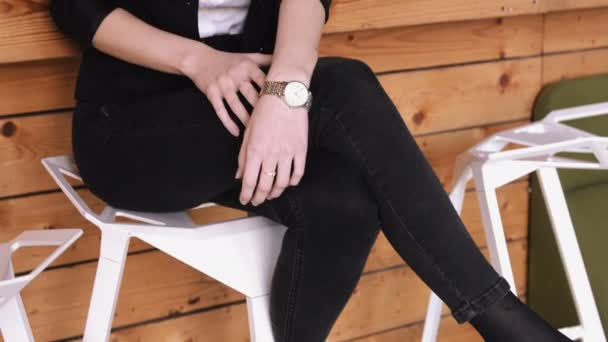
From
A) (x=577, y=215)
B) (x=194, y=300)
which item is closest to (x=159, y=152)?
(x=194, y=300)

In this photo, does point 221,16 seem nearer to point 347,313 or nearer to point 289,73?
point 289,73

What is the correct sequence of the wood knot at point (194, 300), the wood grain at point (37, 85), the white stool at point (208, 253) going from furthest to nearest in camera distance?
the wood knot at point (194, 300) < the wood grain at point (37, 85) < the white stool at point (208, 253)

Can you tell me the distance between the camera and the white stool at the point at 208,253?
107 centimetres

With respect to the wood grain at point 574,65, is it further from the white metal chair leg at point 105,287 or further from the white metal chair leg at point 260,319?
the white metal chair leg at point 105,287

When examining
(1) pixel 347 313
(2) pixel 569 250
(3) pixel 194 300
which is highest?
(2) pixel 569 250

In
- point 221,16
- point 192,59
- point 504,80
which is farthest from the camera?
point 504,80

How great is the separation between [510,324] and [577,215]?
2.79 ft

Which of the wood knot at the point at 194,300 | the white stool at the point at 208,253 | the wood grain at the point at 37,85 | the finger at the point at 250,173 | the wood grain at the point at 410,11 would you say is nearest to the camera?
the finger at the point at 250,173

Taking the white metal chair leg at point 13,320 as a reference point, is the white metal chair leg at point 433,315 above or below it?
below

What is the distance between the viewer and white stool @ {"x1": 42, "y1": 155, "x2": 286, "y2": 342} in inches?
42.3

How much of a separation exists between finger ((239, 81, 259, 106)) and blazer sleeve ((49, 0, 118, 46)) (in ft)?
0.76

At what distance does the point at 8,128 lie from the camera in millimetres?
1295

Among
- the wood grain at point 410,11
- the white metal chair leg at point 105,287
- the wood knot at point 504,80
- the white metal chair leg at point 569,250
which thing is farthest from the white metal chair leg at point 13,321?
the wood knot at point 504,80

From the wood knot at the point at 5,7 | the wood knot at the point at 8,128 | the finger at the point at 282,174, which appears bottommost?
the wood knot at the point at 8,128
